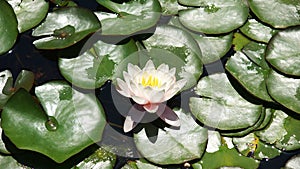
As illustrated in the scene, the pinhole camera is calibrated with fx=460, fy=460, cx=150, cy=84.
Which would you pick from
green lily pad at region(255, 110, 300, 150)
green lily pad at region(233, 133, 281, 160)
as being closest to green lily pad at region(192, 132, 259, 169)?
green lily pad at region(233, 133, 281, 160)

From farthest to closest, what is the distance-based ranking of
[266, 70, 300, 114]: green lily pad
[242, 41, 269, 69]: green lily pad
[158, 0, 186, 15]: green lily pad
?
[158, 0, 186, 15]: green lily pad < [242, 41, 269, 69]: green lily pad < [266, 70, 300, 114]: green lily pad

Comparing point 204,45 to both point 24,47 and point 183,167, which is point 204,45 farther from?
point 24,47

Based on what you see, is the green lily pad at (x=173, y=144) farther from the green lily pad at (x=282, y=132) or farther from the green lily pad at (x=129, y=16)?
the green lily pad at (x=129, y=16)

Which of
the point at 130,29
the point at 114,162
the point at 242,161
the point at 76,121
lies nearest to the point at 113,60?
the point at 130,29

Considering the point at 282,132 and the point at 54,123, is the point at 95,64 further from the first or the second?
the point at 282,132

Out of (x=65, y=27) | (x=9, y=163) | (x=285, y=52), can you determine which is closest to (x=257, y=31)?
(x=285, y=52)

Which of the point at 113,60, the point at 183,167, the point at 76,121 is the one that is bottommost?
the point at 183,167

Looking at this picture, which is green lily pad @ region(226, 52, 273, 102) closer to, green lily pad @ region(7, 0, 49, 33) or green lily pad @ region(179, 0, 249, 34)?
green lily pad @ region(179, 0, 249, 34)
